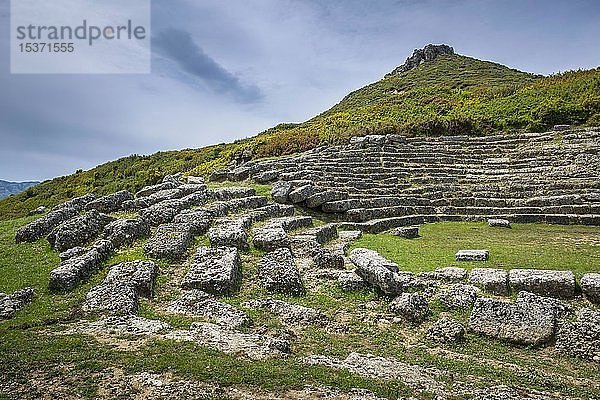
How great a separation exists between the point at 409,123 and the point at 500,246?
22.5 m

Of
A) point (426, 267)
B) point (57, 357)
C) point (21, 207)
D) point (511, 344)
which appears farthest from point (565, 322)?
point (21, 207)

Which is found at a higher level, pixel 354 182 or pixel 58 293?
pixel 354 182

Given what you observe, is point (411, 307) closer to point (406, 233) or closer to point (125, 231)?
point (406, 233)

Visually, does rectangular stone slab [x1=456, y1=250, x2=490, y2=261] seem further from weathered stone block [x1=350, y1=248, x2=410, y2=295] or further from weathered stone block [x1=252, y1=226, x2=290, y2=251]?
weathered stone block [x1=252, y1=226, x2=290, y2=251]

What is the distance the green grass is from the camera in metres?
13.5

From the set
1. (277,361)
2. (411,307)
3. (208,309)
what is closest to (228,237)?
(208,309)

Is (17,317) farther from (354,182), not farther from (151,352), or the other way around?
(354,182)

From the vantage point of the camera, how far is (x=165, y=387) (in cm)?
A: 607

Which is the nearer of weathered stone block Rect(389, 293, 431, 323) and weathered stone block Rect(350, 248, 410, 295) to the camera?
weathered stone block Rect(389, 293, 431, 323)

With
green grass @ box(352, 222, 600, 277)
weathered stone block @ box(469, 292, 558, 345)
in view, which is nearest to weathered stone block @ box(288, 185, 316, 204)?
green grass @ box(352, 222, 600, 277)

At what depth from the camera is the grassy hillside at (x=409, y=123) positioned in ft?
114

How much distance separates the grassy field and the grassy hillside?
23.1 m

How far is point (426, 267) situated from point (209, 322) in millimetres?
7152

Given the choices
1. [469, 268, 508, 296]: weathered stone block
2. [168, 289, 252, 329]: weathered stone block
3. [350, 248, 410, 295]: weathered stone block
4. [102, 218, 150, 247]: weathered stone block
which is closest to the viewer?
[168, 289, 252, 329]: weathered stone block
